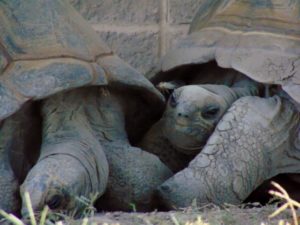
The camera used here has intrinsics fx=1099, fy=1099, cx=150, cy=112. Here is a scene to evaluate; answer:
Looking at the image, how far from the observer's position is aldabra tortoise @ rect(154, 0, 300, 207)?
3.55m

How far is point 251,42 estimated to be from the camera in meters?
4.04

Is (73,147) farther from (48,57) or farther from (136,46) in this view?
(136,46)

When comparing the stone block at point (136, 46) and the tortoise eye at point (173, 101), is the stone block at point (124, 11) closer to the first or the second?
the stone block at point (136, 46)

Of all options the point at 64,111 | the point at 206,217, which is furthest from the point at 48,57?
the point at 206,217

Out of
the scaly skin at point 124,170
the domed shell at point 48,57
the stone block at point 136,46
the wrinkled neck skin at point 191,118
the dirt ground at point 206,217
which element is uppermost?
the domed shell at point 48,57

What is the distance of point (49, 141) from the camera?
342 centimetres

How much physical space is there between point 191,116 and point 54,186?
72 centimetres

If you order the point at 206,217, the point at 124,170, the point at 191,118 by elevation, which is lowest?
the point at 124,170

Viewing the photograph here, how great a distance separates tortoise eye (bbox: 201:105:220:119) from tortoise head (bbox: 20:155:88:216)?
638 millimetres

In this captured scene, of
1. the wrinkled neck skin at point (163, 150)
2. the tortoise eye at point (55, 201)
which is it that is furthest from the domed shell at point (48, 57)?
the tortoise eye at point (55, 201)

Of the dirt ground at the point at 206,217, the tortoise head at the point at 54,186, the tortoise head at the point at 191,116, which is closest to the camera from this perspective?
the dirt ground at the point at 206,217

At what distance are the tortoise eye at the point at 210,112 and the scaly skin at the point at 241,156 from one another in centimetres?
5

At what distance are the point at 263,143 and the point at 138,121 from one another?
1.71 ft

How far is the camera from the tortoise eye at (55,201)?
306 centimetres
